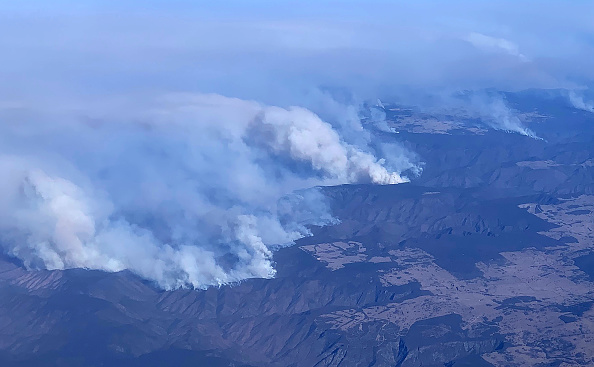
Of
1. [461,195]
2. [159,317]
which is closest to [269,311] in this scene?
[159,317]

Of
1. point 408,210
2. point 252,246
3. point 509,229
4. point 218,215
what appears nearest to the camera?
point 252,246

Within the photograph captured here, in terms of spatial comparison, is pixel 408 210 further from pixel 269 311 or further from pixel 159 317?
pixel 159 317

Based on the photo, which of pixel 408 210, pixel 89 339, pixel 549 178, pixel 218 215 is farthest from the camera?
pixel 549 178

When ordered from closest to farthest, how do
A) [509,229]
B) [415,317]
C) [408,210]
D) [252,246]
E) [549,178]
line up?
[415,317] < [252,246] < [509,229] < [408,210] < [549,178]

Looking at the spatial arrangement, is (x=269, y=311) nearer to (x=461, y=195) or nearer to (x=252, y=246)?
(x=252, y=246)

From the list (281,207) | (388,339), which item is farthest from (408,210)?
(388,339)

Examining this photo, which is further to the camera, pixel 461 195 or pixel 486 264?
pixel 461 195
